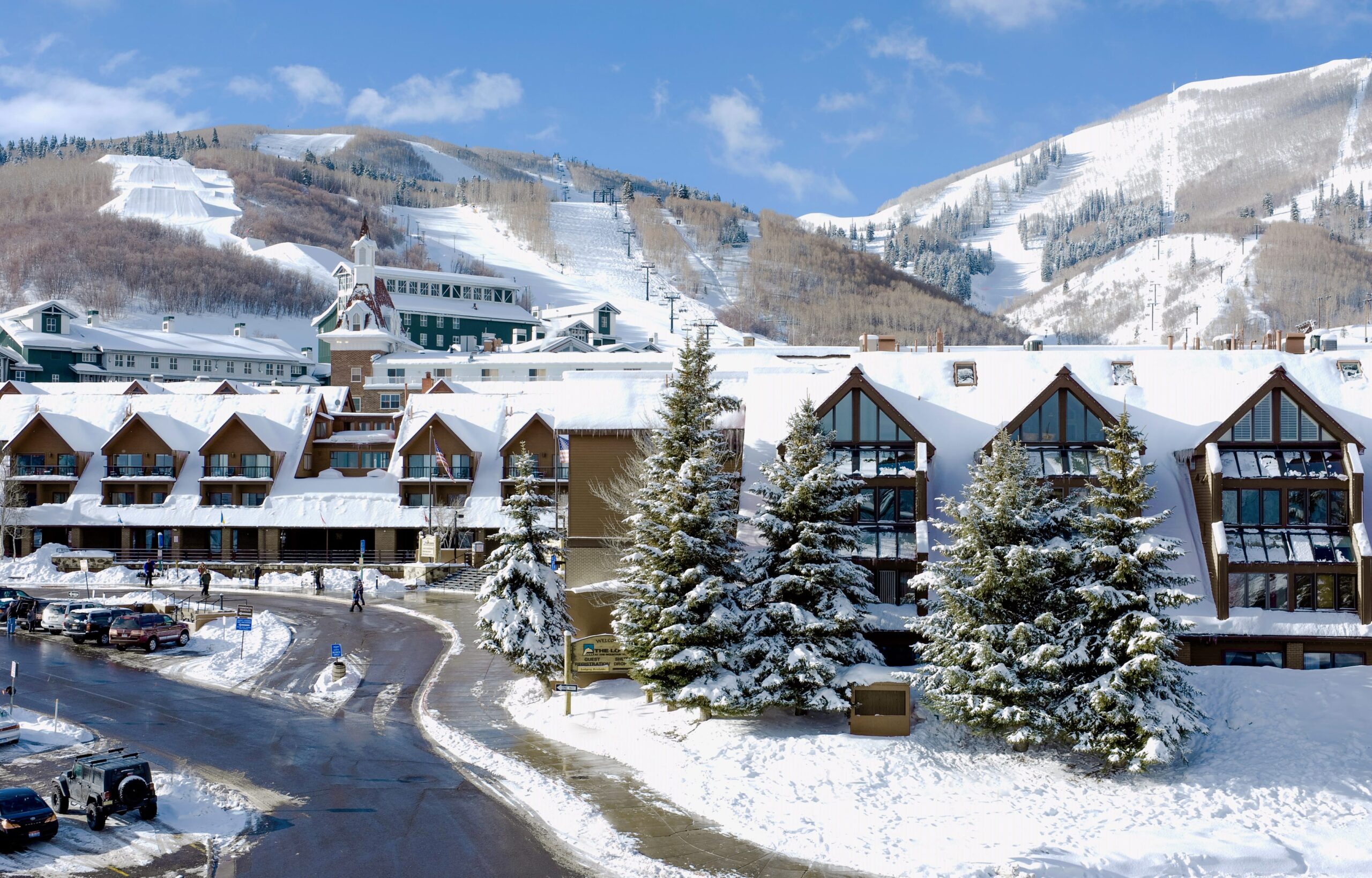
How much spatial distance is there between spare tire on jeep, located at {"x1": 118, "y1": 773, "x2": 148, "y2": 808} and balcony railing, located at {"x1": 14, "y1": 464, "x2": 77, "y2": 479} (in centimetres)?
5583

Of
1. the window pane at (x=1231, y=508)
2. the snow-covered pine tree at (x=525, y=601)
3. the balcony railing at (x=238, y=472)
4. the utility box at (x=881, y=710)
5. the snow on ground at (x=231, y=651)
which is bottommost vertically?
the snow on ground at (x=231, y=651)

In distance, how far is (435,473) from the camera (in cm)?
7169

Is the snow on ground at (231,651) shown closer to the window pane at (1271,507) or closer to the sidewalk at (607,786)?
the sidewalk at (607,786)

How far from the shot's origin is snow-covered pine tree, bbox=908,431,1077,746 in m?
29.9

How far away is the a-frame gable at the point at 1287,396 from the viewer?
38.2 m

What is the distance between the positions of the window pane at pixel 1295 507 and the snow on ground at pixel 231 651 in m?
37.4

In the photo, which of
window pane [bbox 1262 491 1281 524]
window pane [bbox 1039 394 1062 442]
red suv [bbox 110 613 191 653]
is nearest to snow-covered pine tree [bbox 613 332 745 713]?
window pane [bbox 1039 394 1062 442]

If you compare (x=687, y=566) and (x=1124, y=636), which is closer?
(x=1124, y=636)

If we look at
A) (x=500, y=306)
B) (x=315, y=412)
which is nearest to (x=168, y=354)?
(x=500, y=306)

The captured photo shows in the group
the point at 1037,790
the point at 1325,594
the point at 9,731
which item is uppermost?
the point at 1325,594

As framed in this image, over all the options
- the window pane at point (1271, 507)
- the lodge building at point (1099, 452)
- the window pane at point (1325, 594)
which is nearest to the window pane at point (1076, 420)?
the lodge building at point (1099, 452)

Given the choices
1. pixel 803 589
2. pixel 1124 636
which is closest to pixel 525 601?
pixel 803 589

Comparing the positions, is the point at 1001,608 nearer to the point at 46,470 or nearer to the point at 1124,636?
the point at 1124,636

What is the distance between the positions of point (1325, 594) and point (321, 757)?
105 feet
